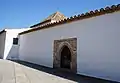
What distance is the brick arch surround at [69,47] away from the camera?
34.4 feet

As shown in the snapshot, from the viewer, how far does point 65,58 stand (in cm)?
1202

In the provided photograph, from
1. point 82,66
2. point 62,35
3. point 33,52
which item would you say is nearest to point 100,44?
point 82,66

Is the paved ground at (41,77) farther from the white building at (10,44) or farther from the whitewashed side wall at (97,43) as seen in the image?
the white building at (10,44)

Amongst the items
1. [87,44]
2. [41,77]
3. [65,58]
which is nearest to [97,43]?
[87,44]

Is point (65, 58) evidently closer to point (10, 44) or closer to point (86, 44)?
point (86, 44)

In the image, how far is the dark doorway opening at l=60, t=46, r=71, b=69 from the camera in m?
11.7

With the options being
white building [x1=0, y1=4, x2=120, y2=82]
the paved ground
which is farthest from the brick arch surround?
the paved ground

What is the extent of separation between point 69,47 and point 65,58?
1314 millimetres

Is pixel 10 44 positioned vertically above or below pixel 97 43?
above

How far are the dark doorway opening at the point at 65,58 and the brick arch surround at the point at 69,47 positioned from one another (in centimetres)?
24

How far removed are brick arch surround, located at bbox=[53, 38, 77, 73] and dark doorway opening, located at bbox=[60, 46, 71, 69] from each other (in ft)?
0.79

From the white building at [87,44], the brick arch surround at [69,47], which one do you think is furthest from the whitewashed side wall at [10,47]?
the brick arch surround at [69,47]

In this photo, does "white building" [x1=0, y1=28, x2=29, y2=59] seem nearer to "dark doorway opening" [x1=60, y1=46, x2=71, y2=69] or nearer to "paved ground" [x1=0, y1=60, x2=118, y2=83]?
"dark doorway opening" [x1=60, y1=46, x2=71, y2=69]

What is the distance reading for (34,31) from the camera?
16.6 meters
